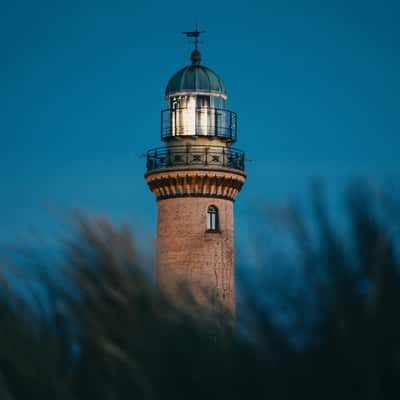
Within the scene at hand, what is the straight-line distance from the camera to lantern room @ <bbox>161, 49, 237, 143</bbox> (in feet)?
134

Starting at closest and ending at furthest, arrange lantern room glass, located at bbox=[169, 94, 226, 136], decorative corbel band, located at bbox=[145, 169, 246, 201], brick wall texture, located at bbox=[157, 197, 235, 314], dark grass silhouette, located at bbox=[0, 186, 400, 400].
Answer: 1. dark grass silhouette, located at bbox=[0, 186, 400, 400]
2. brick wall texture, located at bbox=[157, 197, 235, 314]
3. decorative corbel band, located at bbox=[145, 169, 246, 201]
4. lantern room glass, located at bbox=[169, 94, 226, 136]

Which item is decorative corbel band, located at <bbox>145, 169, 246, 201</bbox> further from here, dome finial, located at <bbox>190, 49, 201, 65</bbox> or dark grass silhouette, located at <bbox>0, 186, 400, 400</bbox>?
dark grass silhouette, located at <bbox>0, 186, 400, 400</bbox>

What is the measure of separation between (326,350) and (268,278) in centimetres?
92

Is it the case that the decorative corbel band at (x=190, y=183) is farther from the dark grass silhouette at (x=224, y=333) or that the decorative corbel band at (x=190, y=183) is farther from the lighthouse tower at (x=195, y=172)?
the dark grass silhouette at (x=224, y=333)

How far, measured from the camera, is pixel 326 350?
11.8 meters

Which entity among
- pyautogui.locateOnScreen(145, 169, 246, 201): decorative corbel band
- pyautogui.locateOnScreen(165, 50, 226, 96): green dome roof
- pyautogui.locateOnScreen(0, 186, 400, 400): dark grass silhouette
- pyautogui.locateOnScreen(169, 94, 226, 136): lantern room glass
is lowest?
pyautogui.locateOnScreen(0, 186, 400, 400): dark grass silhouette

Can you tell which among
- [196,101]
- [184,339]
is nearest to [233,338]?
[184,339]

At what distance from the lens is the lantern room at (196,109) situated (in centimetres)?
4094

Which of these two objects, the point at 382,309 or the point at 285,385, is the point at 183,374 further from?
the point at 382,309

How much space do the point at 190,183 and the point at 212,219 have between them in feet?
4.20

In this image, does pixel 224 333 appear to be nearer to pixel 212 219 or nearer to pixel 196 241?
pixel 196 241

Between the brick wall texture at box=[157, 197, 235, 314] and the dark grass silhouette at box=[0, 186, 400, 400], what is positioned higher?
the brick wall texture at box=[157, 197, 235, 314]

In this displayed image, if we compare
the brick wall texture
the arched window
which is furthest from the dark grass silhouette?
the arched window

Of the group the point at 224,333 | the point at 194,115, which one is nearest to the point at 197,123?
the point at 194,115
